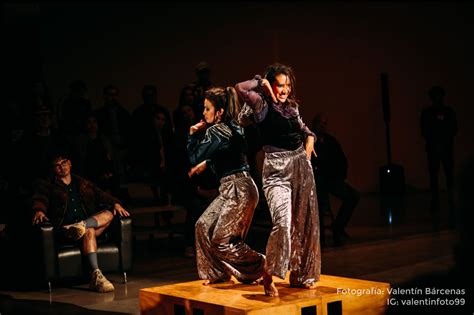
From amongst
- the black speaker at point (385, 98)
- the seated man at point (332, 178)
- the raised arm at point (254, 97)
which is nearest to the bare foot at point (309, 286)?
the raised arm at point (254, 97)

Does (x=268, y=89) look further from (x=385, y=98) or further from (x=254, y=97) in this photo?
(x=385, y=98)

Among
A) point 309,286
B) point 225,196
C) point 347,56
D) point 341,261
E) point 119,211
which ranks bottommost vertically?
point 341,261

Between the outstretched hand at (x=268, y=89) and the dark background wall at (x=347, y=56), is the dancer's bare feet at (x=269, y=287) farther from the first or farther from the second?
the dark background wall at (x=347, y=56)

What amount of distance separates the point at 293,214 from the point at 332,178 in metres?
3.60

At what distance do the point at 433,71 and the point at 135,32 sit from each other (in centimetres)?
469

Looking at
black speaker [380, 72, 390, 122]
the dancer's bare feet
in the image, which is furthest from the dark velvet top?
black speaker [380, 72, 390, 122]

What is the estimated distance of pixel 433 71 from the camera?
13.2 m

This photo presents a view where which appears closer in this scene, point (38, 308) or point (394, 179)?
point (38, 308)

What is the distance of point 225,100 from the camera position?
530cm

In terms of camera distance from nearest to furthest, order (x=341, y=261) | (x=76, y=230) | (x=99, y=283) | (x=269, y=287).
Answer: (x=269, y=287) → (x=99, y=283) → (x=76, y=230) → (x=341, y=261)

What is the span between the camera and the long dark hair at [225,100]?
5277 mm

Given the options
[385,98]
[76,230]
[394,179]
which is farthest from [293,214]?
[394,179]

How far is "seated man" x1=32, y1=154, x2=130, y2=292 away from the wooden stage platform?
5.23 ft

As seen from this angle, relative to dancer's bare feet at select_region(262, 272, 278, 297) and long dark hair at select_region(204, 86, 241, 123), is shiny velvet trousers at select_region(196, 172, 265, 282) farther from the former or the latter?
dancer's bare feet at select_region(262, 272, 278, 297)
